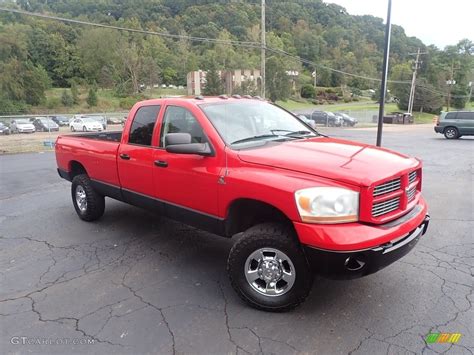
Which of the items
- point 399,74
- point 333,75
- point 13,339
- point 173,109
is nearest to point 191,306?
point 13,339

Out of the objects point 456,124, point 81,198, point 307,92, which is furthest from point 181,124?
point 307,92

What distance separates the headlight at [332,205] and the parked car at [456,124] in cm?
2130

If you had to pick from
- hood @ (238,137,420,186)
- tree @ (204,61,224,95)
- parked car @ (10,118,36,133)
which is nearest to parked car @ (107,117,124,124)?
parked car @ (10,118,36,133)

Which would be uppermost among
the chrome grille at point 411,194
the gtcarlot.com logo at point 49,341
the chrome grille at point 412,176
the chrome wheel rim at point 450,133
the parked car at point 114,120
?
the chrome grille at point 412,176

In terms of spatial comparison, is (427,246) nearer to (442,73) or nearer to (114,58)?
(442,73)

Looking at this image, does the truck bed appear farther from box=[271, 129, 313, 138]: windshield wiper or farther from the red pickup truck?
box=[271, 129, 313, 138]: windshield wiper

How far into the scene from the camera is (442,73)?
7456 centimetres

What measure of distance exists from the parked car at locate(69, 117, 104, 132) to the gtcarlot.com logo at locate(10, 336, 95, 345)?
24.6 m

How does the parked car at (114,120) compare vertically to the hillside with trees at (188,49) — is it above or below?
below

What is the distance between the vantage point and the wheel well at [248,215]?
3.32 meters

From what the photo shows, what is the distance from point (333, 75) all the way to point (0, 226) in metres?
119

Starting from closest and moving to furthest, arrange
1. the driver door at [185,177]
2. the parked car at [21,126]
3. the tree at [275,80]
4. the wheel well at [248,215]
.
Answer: the wheel well at [248,215]
the driver door at [185,177]
the parked car at [21,126]
the tree at [275,80]

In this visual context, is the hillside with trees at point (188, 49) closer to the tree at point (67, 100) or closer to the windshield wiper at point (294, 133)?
the tree at point (67, 100)

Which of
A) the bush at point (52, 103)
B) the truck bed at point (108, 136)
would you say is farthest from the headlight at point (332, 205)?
the bush at point (52, 103)
